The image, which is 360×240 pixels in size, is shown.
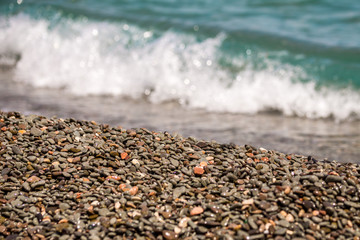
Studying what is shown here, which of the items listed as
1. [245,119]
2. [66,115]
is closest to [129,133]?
[66,115]

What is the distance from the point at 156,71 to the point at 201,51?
0.95 meters

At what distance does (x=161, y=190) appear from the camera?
3.52 m

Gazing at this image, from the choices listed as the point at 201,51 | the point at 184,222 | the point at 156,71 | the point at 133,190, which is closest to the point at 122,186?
the point at 133,190

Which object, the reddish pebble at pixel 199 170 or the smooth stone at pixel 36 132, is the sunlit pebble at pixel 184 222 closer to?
the reddish pebble at pixel 199 170

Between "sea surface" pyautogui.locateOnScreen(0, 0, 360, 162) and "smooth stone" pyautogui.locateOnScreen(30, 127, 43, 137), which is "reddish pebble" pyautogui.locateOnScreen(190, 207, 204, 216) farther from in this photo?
"sea surface" pyautogui.locateOnScreen(0, 0, 360, 162)

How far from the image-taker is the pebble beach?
3.16 m

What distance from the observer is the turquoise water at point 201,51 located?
7348 millimetres

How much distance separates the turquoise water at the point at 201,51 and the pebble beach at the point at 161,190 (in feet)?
10.2

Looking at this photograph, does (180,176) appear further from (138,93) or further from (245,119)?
(138,93)

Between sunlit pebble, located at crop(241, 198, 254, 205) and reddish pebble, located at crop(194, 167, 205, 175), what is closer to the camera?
sunlit pebble, located at crop(241, 198, 254, 205)

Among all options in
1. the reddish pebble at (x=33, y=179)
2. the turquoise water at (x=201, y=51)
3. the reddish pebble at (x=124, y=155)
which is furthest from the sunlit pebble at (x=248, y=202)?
the turquoise water at (x=201, y=51)

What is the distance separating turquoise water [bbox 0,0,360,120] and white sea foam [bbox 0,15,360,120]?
0.02m

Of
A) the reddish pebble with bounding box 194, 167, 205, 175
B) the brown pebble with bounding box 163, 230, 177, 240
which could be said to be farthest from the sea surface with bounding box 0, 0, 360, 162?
the brown pebble with bounding box 163, 230, 177, 240

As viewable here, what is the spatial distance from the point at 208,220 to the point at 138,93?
4742 millimetres
